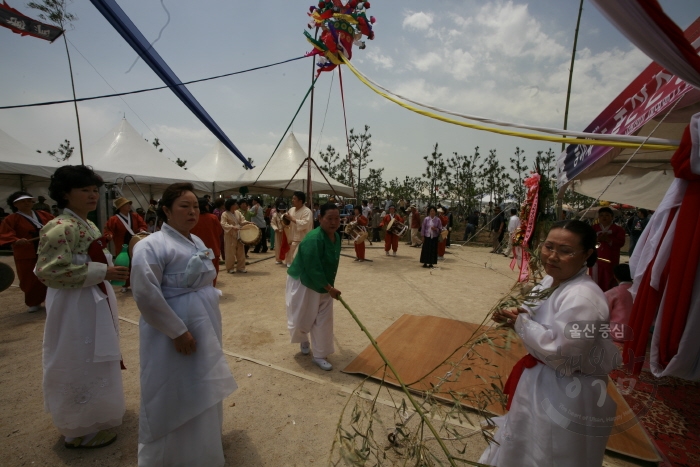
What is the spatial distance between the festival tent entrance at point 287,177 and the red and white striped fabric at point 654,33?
940 centimetres

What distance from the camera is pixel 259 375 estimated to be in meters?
3.33

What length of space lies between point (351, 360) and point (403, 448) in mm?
1453

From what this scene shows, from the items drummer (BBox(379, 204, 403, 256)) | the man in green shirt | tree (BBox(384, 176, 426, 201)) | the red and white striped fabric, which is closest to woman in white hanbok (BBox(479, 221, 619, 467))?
the red and white striped fabric

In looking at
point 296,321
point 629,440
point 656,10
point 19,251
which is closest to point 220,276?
point 19,251

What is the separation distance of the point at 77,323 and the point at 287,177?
9.80 metres

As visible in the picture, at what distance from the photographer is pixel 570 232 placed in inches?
62.7

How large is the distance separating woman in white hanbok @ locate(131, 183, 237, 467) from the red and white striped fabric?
2.63 metres

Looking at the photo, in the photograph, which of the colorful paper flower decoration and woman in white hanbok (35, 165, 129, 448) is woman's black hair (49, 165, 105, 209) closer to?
woman in white hanbok (35, 165, 129, 448)

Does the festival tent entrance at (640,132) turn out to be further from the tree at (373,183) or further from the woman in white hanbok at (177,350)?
the tree at (373,183)

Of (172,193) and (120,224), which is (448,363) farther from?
(120,224)

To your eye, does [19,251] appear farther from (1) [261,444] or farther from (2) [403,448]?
(2) [403,448]

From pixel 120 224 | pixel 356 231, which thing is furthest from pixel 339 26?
pixel 356 231

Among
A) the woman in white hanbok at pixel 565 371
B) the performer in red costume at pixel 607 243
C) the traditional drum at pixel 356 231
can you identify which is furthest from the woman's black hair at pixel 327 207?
the traditional drum at pixel 356 231

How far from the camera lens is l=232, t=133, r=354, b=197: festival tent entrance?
38.0ft
